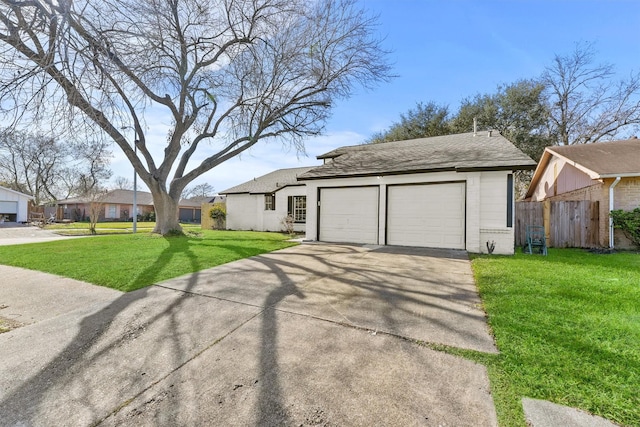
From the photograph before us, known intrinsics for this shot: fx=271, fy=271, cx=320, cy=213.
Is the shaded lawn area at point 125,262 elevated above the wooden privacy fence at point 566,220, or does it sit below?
below

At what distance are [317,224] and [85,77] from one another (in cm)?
790

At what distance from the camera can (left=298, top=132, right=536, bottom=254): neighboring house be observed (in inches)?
311

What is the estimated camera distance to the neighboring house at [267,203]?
15.6 m

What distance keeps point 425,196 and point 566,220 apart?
4.99 meters

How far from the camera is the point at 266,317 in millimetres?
3426

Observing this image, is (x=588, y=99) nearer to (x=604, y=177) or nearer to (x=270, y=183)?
(x=604, y=177)

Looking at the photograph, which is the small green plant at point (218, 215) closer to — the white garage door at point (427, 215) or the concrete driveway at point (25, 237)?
the concrete driveway at point (25, 237)

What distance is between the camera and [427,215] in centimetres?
891

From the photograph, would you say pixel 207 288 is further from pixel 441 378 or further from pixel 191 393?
pixel 441 378

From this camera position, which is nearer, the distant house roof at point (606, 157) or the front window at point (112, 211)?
the distant house roof at point (606, 157)

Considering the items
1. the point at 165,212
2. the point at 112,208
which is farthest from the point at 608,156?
the point at 112,208

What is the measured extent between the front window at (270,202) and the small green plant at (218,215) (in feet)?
12.7

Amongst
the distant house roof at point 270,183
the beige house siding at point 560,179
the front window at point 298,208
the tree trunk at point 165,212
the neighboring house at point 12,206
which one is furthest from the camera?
the neighboring house at point 12,206

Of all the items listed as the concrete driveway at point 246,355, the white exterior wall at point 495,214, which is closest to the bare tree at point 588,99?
the white exterior wall at point 495,214
